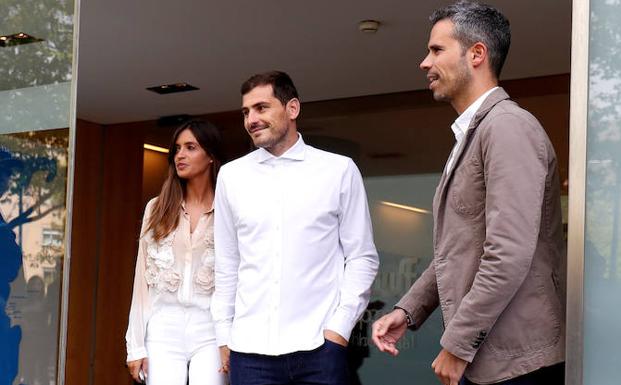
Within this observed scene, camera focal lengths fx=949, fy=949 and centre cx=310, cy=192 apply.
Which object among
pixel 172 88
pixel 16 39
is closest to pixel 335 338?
pixel 16 39

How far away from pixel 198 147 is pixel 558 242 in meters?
1.92

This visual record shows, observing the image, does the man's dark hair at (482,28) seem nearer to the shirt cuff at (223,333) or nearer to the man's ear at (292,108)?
the man's ear at (292,108)

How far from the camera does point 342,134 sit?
308 inches

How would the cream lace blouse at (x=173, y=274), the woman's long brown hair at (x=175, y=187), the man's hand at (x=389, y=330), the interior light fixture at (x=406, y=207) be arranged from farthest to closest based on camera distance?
1. the interior light fixture at (x=406, y=207)
2. the woman's long brown hair at (x=175, y=187)
3. the cream lace blouse at (x=173, y=274)
4. the man's hand at (x=389, y=330)

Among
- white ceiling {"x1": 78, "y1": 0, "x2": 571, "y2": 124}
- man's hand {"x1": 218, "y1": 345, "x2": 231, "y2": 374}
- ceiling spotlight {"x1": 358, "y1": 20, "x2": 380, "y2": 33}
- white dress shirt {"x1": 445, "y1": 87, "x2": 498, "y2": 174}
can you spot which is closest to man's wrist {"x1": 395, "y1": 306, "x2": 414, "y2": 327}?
white dress shirt {"x1": 445, "y1": 87, "x2": 498, "y2": 174}

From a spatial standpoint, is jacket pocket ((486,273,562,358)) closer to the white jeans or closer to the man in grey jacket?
the man in grey jacket

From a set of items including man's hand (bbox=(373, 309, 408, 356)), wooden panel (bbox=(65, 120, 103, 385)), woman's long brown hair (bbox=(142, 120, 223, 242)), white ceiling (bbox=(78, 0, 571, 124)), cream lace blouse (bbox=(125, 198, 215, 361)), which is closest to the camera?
man's hand (bbox=(373, 309, 408, 356))

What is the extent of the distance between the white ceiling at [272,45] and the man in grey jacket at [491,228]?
2654 mm

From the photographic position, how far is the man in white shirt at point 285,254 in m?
3.38

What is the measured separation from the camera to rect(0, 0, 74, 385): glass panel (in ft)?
12.8

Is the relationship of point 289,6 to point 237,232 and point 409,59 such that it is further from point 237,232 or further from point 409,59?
point 237,232

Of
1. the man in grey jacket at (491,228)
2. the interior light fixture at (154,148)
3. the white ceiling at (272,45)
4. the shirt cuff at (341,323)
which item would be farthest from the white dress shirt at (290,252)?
the interior light fixture at (154,148)

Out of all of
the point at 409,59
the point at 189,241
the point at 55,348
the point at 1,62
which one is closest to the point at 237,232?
the point at 189,241

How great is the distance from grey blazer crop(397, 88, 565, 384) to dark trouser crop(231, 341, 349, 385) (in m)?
0.77
